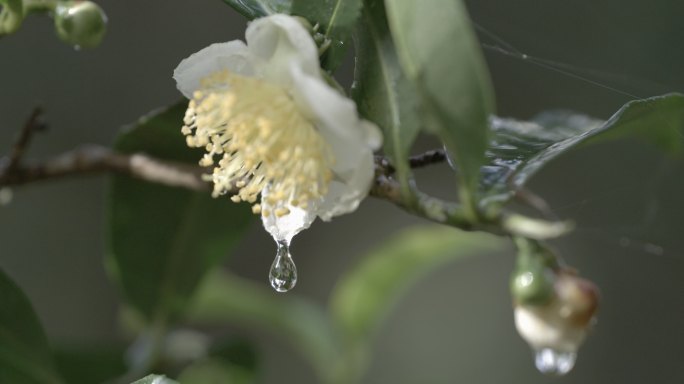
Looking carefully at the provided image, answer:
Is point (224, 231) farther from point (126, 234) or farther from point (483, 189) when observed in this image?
point (483, 189)

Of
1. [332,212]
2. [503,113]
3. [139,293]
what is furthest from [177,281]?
[503,113]

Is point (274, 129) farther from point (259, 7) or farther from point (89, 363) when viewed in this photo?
point (89, 363)

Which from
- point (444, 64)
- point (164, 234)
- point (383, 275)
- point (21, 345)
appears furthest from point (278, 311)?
point (444, 64)

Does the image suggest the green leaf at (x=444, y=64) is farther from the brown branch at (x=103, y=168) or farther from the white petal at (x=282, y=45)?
the brown branch at (x=103, y=168)

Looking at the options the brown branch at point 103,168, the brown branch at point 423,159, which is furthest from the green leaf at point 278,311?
the brown branch at point 423,159

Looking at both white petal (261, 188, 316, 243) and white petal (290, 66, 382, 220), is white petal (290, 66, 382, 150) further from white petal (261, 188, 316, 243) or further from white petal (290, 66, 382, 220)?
white petal (261, 188, 316, 243)

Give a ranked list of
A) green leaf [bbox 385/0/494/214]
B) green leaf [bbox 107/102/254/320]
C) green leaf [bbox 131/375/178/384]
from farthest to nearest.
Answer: green leaf [bbox 107/102/254/320] < green leaf [bbox 131/375/178/384] < green leaf [bbox 385/0/494/214]

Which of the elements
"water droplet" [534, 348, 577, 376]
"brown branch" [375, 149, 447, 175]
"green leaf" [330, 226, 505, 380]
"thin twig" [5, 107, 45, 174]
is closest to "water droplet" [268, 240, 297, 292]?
"brown branch" [375, 149, 447, 175]
